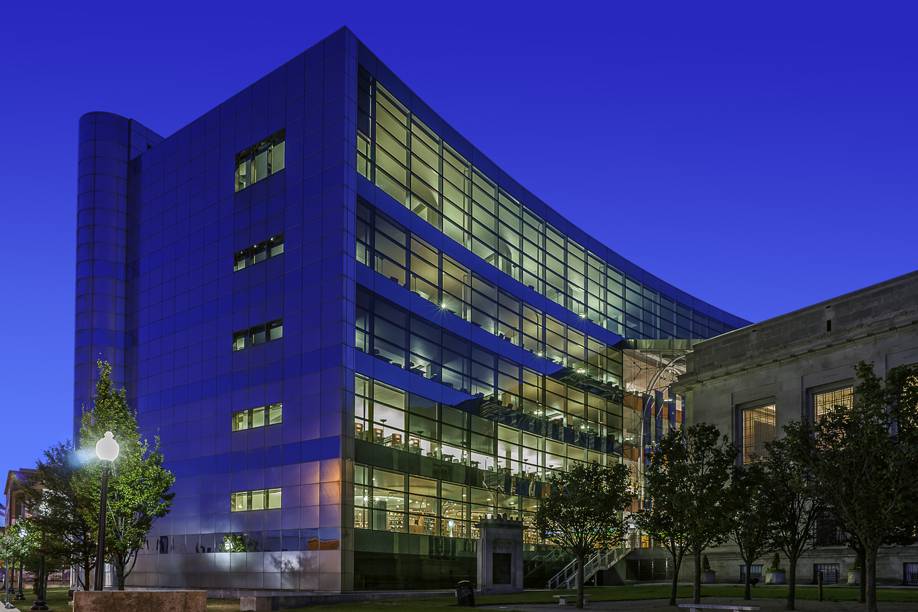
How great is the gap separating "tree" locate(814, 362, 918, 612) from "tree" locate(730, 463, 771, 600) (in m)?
7.21

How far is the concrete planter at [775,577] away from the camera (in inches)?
2045

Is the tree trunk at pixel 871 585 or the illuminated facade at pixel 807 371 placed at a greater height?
the illuminated facade at pixel 807 371

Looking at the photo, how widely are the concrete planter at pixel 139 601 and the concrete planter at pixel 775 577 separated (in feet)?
123

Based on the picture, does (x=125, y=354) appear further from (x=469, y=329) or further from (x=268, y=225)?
(x=469, y=329)

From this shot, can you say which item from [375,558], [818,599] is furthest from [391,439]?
[818,599]

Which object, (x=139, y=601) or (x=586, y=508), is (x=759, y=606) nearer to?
(x=586, y=508)

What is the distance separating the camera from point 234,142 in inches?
2638

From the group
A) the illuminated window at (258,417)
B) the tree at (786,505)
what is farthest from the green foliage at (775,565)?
the illuminated window at (258,417)

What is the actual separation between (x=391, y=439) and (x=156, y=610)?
35037 millimetres

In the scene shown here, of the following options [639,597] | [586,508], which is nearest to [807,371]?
[639,597]

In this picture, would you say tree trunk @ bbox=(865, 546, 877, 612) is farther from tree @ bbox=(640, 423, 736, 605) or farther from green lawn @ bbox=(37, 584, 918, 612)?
green lawn @ bbox=(37, 584, 918, 612)

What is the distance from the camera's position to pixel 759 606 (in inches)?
1345

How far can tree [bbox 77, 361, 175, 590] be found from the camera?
43125 millimetres

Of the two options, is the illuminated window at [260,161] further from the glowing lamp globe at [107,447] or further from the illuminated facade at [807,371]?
the glowing lamp globe at [107,447]
